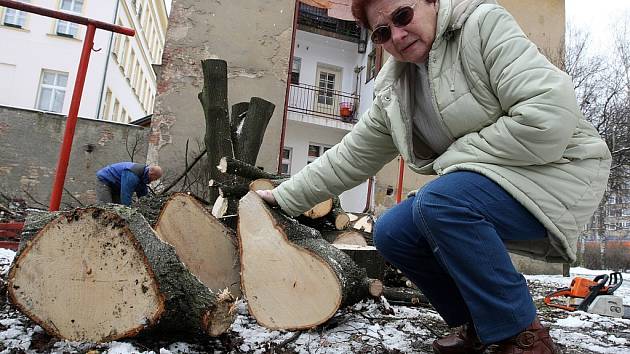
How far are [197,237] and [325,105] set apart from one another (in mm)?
10504

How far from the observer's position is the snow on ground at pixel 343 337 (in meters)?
1.61

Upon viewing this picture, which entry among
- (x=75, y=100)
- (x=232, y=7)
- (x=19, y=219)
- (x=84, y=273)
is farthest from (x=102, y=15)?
(x=84, y=273)

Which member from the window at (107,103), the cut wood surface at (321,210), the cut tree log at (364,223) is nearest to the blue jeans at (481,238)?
the cut wood surface at (321,210)

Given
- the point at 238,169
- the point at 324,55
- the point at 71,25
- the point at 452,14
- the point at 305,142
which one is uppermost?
the point at 71,25

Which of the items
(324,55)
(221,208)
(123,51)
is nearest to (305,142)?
(324,55)

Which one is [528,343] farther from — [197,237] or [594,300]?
[594,300]

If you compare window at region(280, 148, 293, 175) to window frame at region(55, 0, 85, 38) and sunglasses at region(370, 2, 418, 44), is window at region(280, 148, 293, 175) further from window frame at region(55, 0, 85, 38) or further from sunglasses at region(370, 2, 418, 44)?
window frame at region(55, 0, 85, 38)

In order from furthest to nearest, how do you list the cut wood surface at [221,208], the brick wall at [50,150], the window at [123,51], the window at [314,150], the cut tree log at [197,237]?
the window at [123,51] < the window at [314,150] < the brick wall at [50,150] < the cut wood surface at [221,208] < the cut tree log at [197,237]

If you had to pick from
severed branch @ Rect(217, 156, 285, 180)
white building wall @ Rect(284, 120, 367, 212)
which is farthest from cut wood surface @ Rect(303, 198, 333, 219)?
white building wall @ Rect(284, 120, 367, 212)

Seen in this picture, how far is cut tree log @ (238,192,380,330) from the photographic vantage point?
194 centimetres

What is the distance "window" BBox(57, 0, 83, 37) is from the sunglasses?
20.2 meters

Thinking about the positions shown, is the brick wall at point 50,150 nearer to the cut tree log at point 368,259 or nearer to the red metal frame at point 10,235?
the red metal frame at point 10,235

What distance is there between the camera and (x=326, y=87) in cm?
1301

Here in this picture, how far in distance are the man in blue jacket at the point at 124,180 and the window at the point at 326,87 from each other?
7.32 metres
